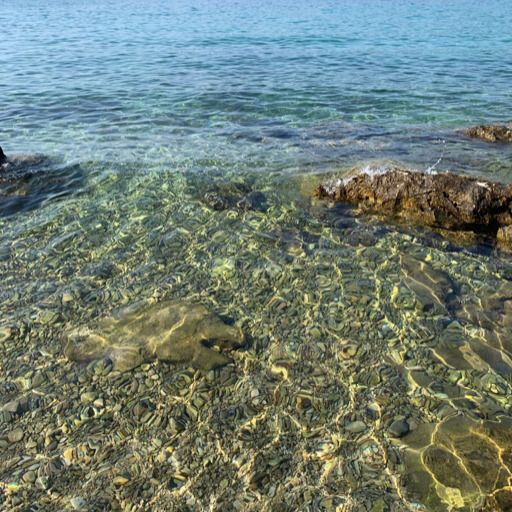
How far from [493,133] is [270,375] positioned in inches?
387

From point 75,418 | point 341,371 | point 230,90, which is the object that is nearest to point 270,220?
point 341,371

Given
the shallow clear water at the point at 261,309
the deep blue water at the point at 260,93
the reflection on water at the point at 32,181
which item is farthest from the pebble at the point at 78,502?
the deep blue water at the point at 260,93

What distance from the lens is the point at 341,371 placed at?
14.7 ft

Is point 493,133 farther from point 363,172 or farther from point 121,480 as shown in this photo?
point 121,480

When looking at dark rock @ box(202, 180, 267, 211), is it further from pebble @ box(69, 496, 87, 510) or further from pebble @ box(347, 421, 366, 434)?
pebble @ box(69, 496, 87, 510)

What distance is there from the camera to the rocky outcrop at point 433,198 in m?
6.68

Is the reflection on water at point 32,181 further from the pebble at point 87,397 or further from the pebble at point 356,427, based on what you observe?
the pebble at point 356,427

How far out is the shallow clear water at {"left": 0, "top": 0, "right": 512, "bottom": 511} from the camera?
11.7 feet

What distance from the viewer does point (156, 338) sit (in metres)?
4.90

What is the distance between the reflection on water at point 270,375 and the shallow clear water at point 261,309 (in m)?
0.02

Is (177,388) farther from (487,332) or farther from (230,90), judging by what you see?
(230,90)

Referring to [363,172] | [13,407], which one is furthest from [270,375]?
[363,172]

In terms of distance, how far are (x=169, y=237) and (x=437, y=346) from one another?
14.0 ft

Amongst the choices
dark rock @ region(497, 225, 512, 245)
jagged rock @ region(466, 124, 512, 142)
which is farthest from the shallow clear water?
jagged rock @ region(466, 124, 512, 142)
